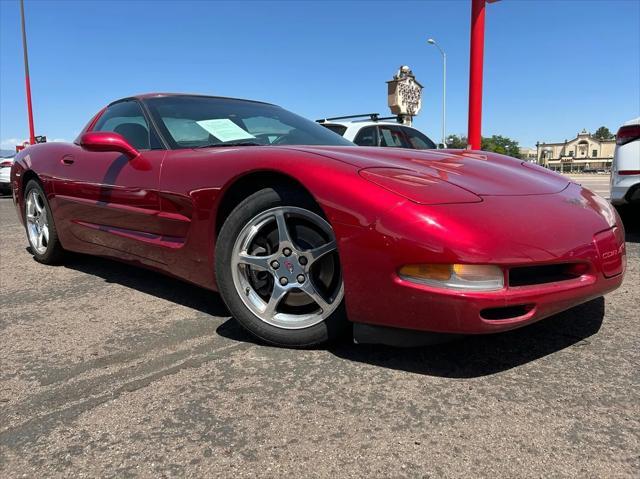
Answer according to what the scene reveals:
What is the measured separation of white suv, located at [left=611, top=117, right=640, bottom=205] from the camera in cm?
400

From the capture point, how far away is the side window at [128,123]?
2.97m

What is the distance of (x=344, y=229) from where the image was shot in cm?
187

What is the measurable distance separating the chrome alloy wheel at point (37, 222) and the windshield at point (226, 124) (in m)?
1.48

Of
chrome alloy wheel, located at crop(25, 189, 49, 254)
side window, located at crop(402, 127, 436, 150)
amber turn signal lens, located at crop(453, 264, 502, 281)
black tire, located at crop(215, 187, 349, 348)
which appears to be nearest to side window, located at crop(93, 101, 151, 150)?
chrome alloy wheel, located at crop(25, 189, 49, 254)

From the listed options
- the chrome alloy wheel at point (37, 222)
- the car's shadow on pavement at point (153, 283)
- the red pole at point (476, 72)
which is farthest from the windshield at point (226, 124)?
the red pole at point (476, 72)

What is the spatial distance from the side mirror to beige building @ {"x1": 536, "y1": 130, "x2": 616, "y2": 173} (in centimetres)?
12419

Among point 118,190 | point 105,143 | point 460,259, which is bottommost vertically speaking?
point 460,259

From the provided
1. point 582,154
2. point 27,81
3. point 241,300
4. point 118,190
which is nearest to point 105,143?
point 118,190

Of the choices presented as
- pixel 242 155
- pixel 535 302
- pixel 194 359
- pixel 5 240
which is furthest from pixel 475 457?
pixel 5 240

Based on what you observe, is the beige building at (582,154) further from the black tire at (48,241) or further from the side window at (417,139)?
the black tire at (48,241)

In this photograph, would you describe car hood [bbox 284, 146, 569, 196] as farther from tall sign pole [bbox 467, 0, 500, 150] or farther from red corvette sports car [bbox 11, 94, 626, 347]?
tall sign pole [bbox 467, 0, 500, 150]

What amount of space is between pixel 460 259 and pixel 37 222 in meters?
3.56

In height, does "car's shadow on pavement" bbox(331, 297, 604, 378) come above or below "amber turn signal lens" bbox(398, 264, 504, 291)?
below

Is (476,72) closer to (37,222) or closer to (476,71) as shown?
(476,71)
